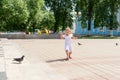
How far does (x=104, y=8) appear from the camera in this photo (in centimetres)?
6406

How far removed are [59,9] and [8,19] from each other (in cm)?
2093

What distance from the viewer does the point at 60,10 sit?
6881 cm

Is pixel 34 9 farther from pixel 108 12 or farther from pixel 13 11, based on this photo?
pixel 108 12

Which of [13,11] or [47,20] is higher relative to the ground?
[13,11]

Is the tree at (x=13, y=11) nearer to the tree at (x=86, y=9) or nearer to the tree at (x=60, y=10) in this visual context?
the tree at (x=86, y=9)

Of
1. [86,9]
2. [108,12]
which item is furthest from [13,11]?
[108,12]

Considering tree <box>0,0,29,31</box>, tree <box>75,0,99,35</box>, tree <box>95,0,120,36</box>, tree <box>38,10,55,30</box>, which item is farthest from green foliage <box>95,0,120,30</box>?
tree <box>0,0,29,31</box>

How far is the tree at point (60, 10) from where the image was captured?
6844cm

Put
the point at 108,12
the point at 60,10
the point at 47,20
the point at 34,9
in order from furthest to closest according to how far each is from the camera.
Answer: the point at 47,20
the point at 60,10
the point at 108,12
the point at 34,9

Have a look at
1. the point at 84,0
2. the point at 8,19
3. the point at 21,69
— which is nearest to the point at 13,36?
the point at 8,19

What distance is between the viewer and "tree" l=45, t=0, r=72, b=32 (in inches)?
2694

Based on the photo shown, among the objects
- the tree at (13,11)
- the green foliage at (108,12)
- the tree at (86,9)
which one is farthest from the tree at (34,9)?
the green foliage at (108,12)

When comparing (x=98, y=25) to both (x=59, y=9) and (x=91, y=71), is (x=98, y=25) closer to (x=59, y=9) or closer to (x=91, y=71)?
(x=59, y=9)

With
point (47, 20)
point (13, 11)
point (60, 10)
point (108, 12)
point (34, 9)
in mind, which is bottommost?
point (47, 20)
